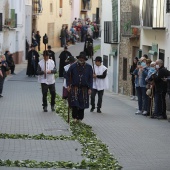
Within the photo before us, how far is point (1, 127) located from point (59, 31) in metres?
49.5

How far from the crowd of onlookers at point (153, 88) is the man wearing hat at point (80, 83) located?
11.4 feet

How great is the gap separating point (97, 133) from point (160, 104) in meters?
5.27

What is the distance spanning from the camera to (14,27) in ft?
151

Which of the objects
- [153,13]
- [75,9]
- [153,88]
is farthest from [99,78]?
[75,9]

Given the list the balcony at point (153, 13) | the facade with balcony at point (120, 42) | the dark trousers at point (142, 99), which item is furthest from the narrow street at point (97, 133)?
the facade with balcony at point (120, 42)

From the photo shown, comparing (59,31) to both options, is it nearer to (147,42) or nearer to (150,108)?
(147,42)

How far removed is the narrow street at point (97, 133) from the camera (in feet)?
43.6

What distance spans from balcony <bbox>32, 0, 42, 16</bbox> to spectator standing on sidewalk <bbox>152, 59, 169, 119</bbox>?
35.8 m

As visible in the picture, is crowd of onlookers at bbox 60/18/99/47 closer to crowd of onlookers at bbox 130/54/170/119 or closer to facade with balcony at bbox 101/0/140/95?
facade with balcony at bbox 101/0/140/95

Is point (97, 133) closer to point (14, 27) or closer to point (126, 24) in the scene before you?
point (126, 24)

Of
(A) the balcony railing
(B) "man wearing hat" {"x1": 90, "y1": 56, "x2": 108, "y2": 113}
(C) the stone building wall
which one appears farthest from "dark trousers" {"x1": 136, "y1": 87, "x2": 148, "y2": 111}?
(A) the balcony railing

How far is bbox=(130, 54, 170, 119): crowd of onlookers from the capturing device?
21.7 metres

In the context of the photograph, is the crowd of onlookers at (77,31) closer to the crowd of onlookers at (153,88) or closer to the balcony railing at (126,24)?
the balcony railing at (126,24)

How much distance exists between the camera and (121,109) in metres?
25.0
